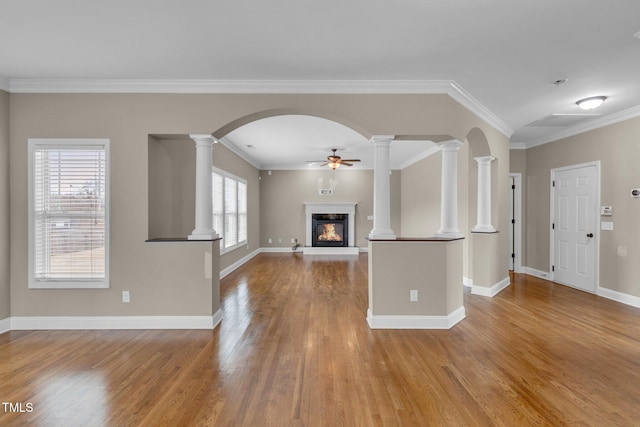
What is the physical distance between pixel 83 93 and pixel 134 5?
1827mm

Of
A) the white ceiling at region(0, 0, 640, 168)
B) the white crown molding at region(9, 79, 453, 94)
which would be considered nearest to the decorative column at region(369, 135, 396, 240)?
the white crown molding at region(9, 79, 453, 94)

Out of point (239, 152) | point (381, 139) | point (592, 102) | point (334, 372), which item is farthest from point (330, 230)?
point (334, 372)

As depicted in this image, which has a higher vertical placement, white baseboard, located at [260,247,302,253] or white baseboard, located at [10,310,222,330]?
white baseboard, located at [260,247,302,253]

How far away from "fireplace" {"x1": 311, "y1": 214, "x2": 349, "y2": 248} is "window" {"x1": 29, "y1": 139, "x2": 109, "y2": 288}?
6390 mm

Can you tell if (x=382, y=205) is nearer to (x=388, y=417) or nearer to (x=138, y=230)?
(x=388, y=417)

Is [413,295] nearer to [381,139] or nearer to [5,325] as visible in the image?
[381,139]

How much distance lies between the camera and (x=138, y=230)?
11.1ft

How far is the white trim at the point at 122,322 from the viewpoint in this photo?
333cm

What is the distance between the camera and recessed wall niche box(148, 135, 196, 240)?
351cm

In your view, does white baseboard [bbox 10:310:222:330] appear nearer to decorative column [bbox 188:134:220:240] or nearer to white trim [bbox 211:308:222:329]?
white trim [bbox 211:308:222:329]

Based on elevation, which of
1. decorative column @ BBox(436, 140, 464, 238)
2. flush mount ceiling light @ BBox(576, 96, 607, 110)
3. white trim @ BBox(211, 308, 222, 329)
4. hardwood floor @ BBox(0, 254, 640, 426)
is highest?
flush mount ceiling light @ BBox(576, 96, 607, 110)

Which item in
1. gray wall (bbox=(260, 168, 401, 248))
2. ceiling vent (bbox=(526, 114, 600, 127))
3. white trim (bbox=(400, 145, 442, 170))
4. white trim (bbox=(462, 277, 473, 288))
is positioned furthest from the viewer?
gray wall (bbox=(260, 168, 401, 248))

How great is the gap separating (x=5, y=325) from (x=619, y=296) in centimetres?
797

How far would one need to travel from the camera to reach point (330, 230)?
9.35m
